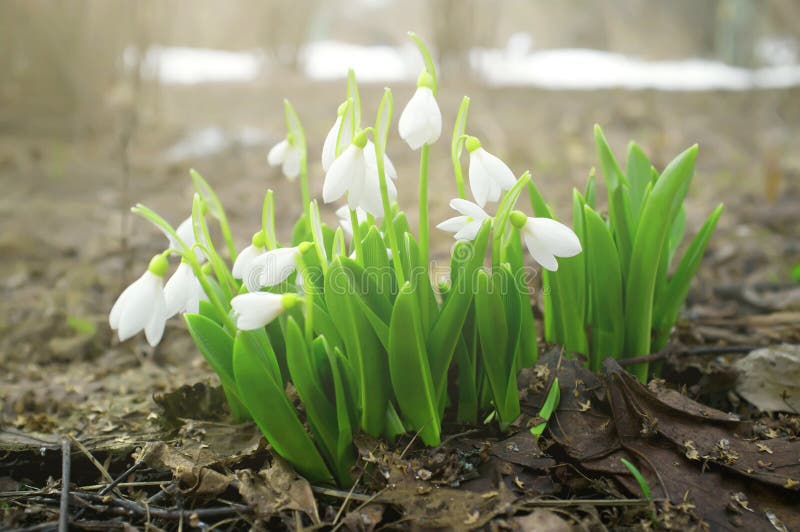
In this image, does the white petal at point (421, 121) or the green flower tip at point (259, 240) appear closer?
the white petal at point (421, 121)

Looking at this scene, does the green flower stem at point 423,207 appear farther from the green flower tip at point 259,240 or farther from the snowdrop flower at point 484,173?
the green flower tip at point 259,240

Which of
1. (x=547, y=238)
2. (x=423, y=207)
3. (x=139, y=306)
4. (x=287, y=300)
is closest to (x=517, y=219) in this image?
(x=547, y=238)

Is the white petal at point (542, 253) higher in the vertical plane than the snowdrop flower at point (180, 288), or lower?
higher

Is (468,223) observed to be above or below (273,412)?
above

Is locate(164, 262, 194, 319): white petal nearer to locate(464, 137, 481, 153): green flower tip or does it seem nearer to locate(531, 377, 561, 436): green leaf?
locate(464, 137, 481, 153): green flower tip

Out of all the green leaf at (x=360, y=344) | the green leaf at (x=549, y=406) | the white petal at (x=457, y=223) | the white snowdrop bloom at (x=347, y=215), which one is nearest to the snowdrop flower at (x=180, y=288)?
the green leaf at (x=360, y=344)

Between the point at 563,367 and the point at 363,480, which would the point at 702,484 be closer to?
the point at 563,367

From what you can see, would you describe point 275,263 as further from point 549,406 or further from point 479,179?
point 549,406
